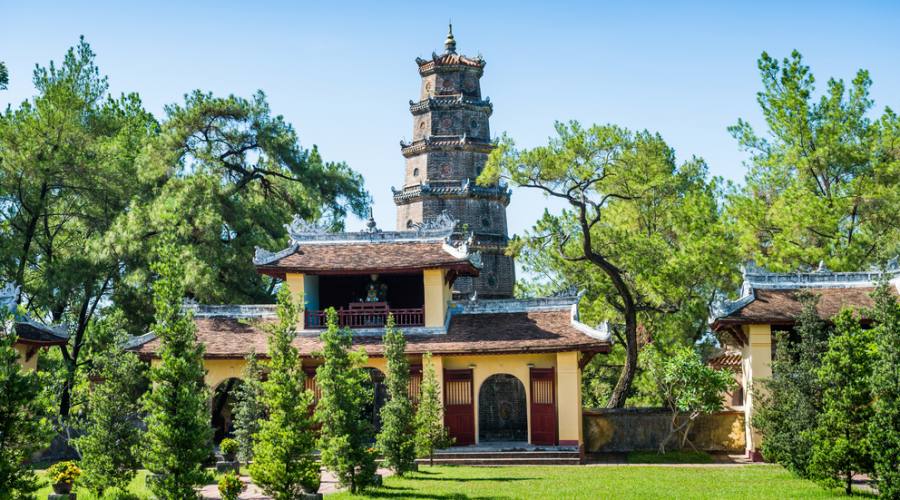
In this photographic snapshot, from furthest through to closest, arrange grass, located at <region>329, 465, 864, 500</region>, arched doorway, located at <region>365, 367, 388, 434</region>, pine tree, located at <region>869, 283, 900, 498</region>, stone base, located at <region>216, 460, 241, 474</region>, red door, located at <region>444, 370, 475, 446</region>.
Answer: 1. arched doorway, located at <region>365, 367, 388, 434</region>
2. red door, located at <region>444, 370, 475, 446</region>
3. stone base, located at <region>216, 460, 241, 474</region>
4. grass, located at <region>329, 465, 864, 500</region>
5. pine tree, located at <region>869, 283, 900, 498</region>

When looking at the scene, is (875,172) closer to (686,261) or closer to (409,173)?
(686,261)

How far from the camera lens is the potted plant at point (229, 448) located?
22.7m

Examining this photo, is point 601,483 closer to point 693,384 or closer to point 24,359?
point 693,384

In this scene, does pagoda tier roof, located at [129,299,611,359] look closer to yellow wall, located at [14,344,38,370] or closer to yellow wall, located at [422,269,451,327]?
yellow wall, located at [422,269,451,327]

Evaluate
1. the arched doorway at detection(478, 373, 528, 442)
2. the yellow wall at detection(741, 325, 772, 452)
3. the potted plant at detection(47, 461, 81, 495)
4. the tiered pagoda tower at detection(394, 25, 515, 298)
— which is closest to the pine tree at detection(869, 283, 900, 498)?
the yellow wall at detection(741, 325, 772, 452)

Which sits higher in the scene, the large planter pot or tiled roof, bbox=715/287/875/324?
tiled roof, bbox=715/287/875/324

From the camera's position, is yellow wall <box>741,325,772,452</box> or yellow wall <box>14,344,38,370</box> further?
yellow wall <box>14,344,38,370</box>

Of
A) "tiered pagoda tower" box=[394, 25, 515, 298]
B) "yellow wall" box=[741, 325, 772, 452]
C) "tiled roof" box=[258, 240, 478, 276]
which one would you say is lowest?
"yellow wall" box=[741, 325, 772, 452]

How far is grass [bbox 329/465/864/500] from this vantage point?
1842cm

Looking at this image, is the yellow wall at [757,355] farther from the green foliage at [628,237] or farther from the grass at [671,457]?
the green foliage at [628,237]

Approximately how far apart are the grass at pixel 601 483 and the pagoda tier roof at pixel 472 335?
3.73 m

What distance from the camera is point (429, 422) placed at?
2380 cm

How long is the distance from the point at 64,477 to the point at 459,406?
1165cm

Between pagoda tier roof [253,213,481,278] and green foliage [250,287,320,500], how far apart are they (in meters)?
11.1
